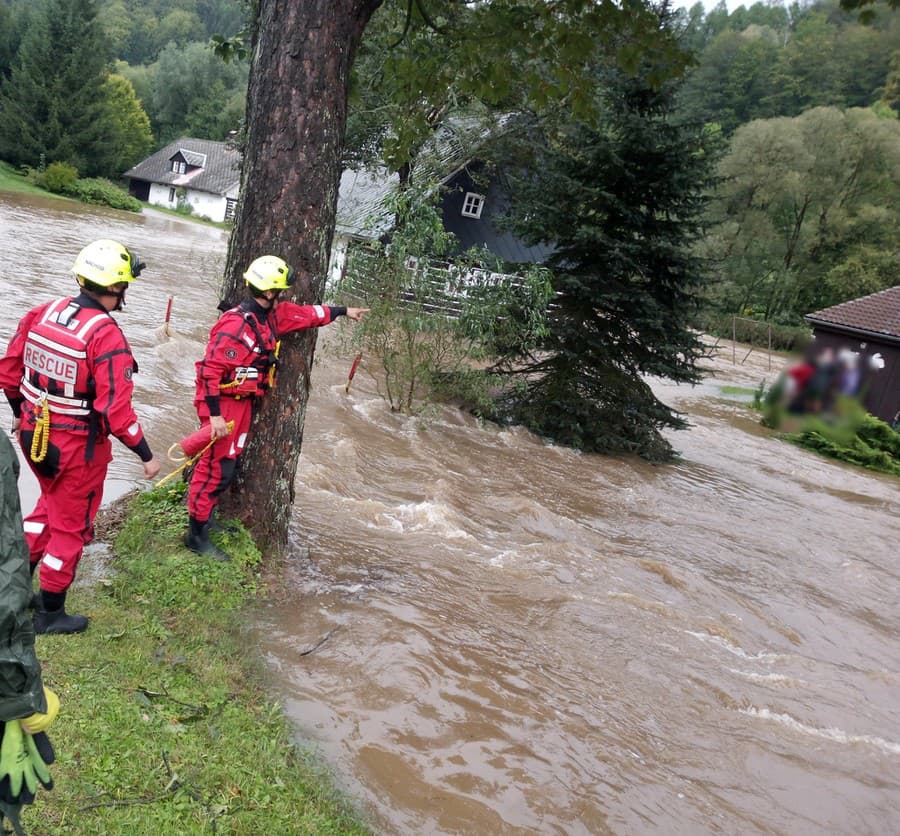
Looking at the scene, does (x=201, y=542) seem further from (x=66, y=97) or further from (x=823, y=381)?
(x=66, y=97)

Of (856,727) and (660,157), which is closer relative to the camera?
(856,727)

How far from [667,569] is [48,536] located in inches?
244

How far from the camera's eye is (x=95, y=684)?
3756 mm

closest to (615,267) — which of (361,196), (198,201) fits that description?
(361,196)

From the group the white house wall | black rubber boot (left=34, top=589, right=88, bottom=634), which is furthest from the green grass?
black rubber boot (left=34, top=589, right=88, bottom=634)

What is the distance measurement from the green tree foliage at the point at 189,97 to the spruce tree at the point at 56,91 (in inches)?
991

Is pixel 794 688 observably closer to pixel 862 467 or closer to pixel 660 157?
pixel 660 157

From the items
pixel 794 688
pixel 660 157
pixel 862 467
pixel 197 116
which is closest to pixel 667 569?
pixel 794 688

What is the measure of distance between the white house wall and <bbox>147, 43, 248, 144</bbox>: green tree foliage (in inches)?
638

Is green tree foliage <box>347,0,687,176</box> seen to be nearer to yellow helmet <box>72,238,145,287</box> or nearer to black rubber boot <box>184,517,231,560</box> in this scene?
yellow helmet <box>72,238,145,287</box>

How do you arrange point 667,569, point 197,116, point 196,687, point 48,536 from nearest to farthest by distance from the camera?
1. point 196,687
2. point 48,536
3. point 667,569
4. point 197,116

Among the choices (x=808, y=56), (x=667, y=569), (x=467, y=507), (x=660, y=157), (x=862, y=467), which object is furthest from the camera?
(x=862, y=467)

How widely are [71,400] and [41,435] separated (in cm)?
23

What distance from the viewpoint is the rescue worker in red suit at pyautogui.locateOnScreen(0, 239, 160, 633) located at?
3.99 m
